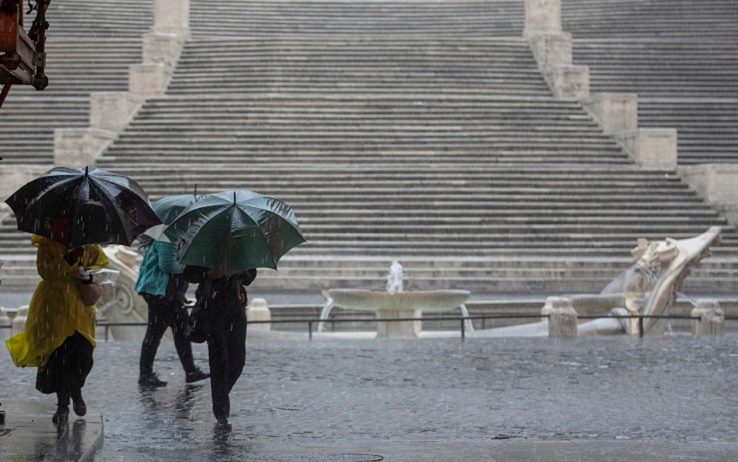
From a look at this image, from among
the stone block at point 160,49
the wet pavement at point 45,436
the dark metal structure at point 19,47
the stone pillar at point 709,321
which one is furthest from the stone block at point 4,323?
the stone block at point 160,49

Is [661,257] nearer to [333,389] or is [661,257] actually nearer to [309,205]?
[333,389]

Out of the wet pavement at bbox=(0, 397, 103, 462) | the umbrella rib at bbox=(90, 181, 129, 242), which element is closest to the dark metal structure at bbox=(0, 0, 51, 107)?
the umbrella rib at bbox=(90, 181, 129, 242)

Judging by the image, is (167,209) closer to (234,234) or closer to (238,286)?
(238,286)

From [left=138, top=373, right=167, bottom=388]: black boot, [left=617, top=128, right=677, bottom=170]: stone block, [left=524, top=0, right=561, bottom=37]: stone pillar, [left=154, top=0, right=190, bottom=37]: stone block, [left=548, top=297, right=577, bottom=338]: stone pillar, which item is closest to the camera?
[left=138, top=373, right=167, bottom=388]: black boot

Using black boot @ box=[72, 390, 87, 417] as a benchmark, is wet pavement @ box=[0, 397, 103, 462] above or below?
below

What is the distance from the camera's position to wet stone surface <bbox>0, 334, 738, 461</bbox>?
7.28 metres

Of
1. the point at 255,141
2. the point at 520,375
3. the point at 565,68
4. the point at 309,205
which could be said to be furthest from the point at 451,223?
the point at 520,375

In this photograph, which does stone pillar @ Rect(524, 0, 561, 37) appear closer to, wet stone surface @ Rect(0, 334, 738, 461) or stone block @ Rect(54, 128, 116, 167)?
stone block @ Rect(54, 128, 116, 167)

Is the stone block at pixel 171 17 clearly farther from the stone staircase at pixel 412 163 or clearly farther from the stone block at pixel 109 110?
the stone block at pixel 109 110

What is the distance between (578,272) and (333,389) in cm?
1109

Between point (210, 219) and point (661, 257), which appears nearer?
point (210, 219)

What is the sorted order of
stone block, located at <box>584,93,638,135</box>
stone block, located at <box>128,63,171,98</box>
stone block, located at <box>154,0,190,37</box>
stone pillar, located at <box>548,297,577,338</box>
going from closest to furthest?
stone pillar, located at <box>548,297,577,338</box>
stone block, located at <box>584,93,638,135</box>
stone block, located at <box>128,63,171,98</box>
stone block, located at <box>154,0,190,37</box>

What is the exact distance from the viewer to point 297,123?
2548 cm

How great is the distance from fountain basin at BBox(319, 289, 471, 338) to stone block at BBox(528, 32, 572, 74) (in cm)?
1443
